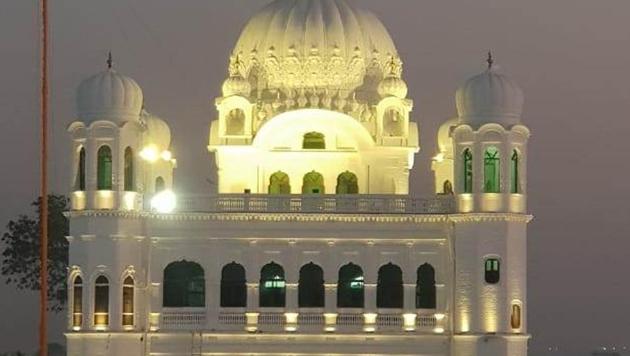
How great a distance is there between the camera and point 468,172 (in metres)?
70.8

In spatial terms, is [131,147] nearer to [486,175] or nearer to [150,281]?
[150,281]

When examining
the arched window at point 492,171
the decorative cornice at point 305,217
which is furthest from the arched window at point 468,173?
the decorative cornice at point 305,217

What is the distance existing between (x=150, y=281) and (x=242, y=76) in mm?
9528

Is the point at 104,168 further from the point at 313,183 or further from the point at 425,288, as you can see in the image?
the point at 425,288

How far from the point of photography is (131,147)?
7088 centimetres

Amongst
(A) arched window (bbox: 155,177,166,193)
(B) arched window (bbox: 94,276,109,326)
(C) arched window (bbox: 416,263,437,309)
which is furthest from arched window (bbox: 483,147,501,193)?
(A) arched window (bbox: 155,177,166,193)

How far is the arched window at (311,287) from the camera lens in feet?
233

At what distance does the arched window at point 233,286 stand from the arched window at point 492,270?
26.0 ft

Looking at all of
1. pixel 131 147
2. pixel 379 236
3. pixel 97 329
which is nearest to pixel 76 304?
pixel 97 329

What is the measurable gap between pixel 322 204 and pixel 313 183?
226 inches

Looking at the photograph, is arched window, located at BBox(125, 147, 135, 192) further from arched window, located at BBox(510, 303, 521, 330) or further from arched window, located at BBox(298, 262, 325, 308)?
arched window, located at BBox(510, 303, 521, 330)

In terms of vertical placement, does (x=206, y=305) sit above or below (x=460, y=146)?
below

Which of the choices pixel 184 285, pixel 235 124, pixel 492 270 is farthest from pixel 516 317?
pixel 235 124

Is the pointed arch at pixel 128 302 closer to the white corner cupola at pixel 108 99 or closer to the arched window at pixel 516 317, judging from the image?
the white corner cupola at pixel 108 99
